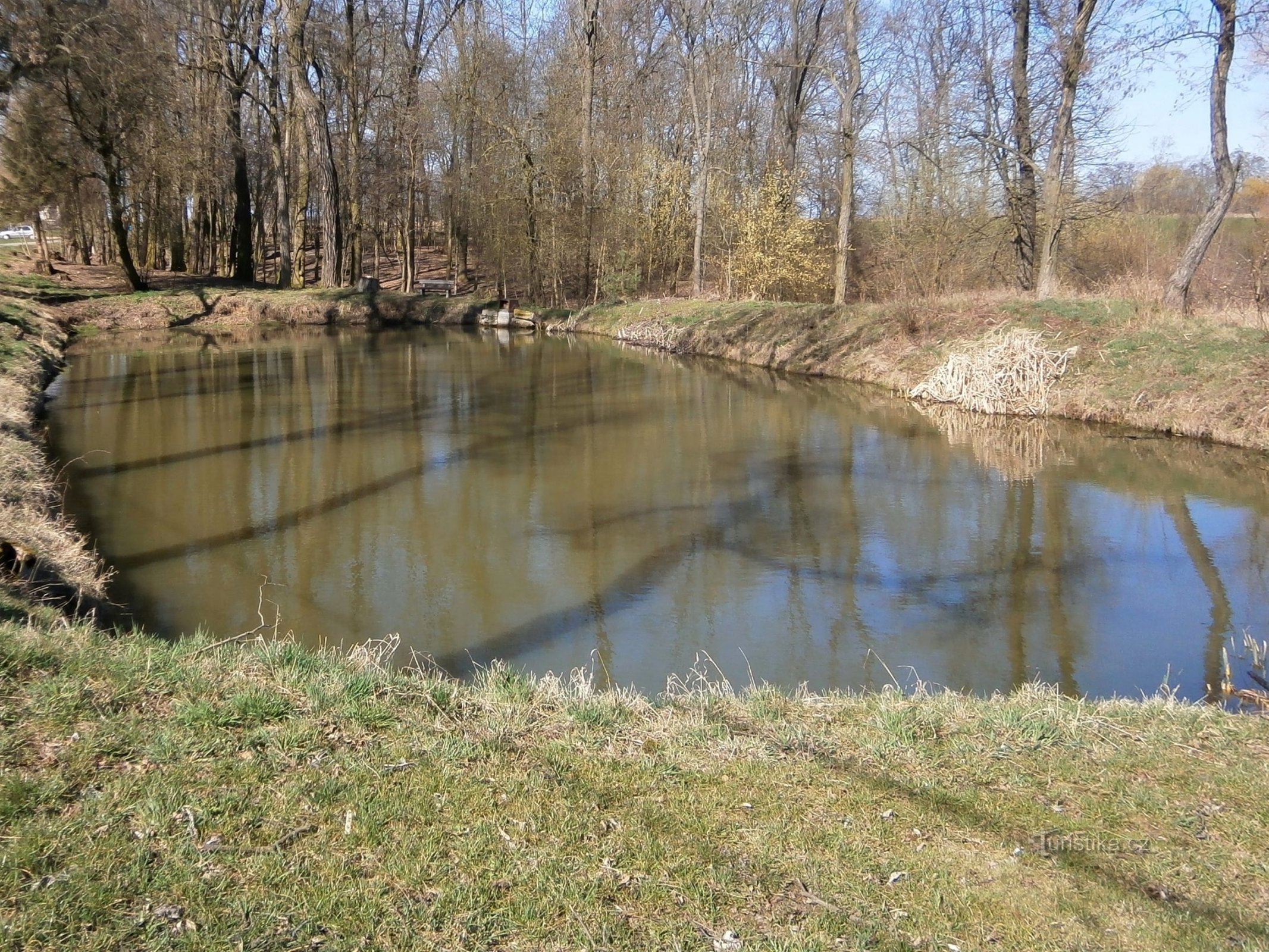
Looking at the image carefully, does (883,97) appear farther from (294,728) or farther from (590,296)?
(294,728)

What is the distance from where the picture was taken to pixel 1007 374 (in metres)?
17.7

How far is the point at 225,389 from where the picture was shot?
18109 mm

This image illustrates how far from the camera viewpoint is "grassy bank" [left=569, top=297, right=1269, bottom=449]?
1485cm

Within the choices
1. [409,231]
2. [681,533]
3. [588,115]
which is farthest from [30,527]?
[409,231]

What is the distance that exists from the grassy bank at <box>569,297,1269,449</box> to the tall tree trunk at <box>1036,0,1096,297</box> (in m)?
1.39

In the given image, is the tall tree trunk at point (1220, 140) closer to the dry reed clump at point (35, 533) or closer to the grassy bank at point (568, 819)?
the grassy bank at point (568, 819)

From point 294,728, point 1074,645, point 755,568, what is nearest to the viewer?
point 294,728

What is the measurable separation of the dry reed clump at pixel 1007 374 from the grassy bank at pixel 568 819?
13443 mm

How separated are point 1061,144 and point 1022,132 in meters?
2.56

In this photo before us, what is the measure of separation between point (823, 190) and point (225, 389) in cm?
2622

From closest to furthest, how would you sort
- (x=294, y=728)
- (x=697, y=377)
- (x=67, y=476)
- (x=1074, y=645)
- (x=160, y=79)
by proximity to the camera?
(x=294, y=728), (x=1074, y=645), (x=67, y=476), (x=697, y=377), (x=160, y=79)

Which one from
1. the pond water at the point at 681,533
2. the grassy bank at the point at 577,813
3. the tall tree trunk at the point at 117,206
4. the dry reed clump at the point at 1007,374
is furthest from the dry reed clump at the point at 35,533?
the tall tree trunk at the point at 117,206

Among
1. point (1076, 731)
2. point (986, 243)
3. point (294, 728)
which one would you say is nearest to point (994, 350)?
point (986, 243)

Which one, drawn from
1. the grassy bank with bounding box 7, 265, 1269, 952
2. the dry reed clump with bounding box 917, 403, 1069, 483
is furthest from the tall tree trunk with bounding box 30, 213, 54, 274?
the grassy bank with bounding box 7, 265, 1269, 952
